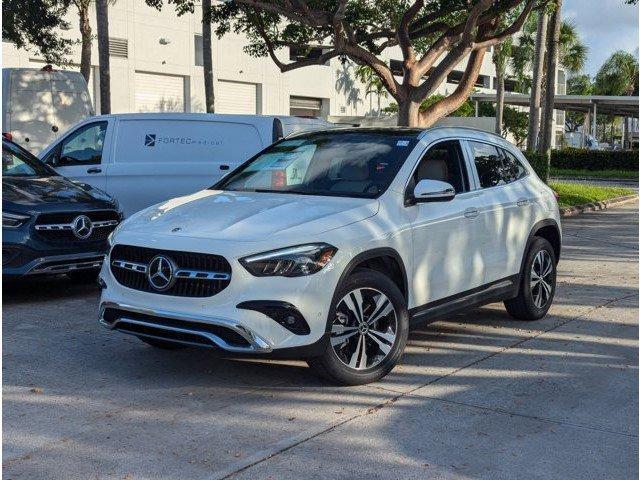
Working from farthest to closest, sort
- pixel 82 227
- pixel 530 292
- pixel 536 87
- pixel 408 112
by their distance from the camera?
pixel 536 87 < pixel 408 112 < pixel 82 227 < pixel 530 292

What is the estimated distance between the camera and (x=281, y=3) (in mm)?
17594

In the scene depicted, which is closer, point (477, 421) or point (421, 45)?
point (477, 421)

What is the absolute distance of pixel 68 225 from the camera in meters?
8.54

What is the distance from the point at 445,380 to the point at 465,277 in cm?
101

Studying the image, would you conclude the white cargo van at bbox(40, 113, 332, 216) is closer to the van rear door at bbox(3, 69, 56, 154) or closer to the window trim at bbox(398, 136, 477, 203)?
the window trim at bbox(398, 136, 477, 203)

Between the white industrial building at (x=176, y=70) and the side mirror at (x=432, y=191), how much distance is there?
26268mm

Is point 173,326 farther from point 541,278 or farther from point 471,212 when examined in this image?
point 541,278

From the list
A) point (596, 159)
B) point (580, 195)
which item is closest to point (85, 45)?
point (580, 195)

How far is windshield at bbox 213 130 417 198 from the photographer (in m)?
6.25

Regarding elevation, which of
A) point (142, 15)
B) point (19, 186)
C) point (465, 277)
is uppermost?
point (142, 15)

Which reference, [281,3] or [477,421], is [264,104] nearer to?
[281,3]

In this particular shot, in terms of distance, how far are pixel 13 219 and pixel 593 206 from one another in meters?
16.0

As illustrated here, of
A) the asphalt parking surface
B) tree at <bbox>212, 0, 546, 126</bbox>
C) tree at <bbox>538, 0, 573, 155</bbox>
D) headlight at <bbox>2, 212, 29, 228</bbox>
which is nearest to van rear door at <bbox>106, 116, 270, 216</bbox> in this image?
headlight at <bbox>2, 212, 29, 228</bbox>

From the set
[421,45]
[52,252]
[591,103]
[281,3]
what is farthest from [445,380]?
[591,103]
